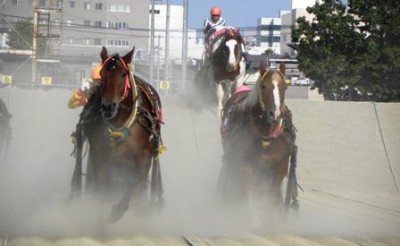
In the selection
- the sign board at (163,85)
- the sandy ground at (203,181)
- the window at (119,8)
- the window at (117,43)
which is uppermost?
the window at (119,8)

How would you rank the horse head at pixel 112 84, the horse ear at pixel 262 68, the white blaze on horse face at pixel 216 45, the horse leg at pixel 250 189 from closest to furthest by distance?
the horse head at pixel 112 84 → the horse leg at pixel 250 189 → the horse ear at pixel 262 68 → the white blaze on horse face at pixel 216 45

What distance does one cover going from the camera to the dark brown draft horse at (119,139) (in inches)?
428

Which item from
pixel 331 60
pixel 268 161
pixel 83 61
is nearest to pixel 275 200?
pixel 268 161

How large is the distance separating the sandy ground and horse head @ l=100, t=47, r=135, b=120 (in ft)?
5.40

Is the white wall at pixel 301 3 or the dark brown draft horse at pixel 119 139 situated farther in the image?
the white wall at pixel 301 3

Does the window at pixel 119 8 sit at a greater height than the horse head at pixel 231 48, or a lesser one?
greater

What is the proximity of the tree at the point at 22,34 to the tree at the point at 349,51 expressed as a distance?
45.3ft

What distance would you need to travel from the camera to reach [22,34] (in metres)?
44.3

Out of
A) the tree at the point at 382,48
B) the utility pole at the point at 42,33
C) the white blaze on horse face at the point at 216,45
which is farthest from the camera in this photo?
the utility pole at the point at 42,33

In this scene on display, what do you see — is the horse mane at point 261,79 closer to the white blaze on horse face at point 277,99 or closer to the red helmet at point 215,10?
the white blaze on horse face at point 277,99

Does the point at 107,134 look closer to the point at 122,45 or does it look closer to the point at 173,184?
the point at 173,184

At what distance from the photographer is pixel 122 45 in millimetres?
51688

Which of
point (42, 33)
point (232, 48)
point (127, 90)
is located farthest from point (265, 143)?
point (42, 33)

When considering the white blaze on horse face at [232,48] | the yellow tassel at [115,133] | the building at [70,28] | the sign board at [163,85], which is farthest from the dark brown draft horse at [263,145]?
the building at [70,28]
